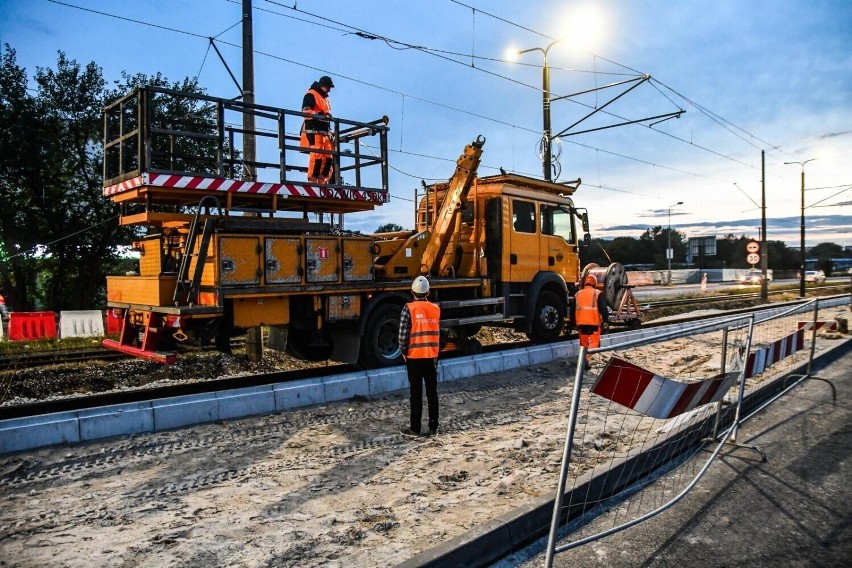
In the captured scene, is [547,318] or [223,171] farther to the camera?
[547,318]

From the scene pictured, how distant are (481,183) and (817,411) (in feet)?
21.6

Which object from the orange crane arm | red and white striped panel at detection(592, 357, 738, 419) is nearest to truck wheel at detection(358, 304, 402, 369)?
the orange crane arm

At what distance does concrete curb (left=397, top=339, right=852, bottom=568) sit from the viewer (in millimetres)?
3307

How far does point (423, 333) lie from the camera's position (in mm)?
5977

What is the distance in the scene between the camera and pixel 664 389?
3.88 meters

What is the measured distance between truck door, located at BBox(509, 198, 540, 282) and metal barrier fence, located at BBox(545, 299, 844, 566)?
4080mm

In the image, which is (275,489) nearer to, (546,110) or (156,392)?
(156,392)

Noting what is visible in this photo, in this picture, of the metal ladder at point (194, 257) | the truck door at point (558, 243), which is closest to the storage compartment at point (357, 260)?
the metal ladder at point (194, 257)

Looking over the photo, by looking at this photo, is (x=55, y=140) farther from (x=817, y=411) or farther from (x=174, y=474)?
(x=817, y=411)

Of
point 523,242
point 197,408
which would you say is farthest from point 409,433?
point 523,242

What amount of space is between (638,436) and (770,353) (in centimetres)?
199

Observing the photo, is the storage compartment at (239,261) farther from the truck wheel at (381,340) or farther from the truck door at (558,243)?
the truck door at (558,243)

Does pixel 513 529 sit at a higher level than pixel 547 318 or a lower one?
lower

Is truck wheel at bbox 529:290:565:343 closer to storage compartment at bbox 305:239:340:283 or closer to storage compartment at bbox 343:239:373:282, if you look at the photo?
storage compartment at bbox 343:239:373:282
